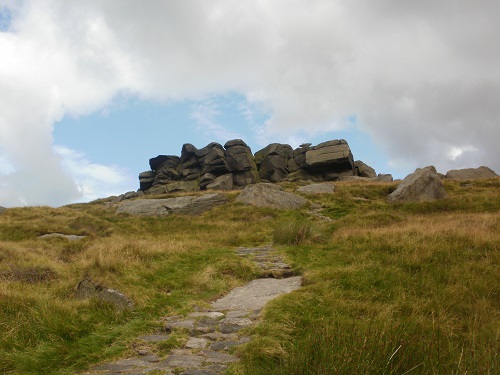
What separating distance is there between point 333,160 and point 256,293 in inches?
1824

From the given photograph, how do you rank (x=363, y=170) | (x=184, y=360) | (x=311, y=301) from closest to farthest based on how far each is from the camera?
(x=184, y=360), (x=311, y=301), (x=363, y=170)

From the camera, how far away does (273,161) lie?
2386 inches

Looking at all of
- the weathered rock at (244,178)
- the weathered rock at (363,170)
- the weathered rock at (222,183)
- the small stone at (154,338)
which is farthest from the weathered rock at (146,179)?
the small stone at (154,338)

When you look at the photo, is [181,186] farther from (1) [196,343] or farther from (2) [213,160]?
(1) [196,343]

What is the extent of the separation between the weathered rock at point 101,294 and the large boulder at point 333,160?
4774 cm

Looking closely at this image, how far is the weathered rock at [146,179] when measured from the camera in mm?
64844

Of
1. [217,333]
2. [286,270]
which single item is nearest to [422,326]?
[217,333]

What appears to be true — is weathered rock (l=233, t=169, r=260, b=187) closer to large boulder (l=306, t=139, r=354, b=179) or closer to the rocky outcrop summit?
the rocky outcrop summit

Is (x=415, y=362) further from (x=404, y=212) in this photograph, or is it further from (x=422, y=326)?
(x=404, y=212)

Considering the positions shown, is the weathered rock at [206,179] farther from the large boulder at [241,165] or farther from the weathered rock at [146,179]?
the weathered rock at [146,179]

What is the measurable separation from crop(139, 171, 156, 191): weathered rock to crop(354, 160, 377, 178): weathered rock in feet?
105

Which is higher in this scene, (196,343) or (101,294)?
(101,294)

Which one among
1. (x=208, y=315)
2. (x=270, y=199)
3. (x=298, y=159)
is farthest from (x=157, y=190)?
(x=208, y=315)

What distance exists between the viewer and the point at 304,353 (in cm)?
457
